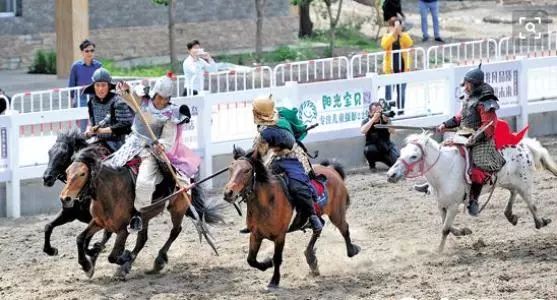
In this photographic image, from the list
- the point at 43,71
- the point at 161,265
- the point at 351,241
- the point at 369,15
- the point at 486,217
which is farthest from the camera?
the point at 369,15

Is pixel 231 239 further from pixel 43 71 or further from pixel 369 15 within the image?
pixel 369 15

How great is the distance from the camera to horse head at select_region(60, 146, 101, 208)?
14.8m

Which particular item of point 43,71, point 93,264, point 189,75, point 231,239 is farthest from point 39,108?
point 43,71

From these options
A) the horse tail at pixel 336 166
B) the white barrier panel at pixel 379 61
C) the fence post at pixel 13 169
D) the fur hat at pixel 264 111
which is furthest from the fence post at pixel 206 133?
the fur hat at pixel 264 111

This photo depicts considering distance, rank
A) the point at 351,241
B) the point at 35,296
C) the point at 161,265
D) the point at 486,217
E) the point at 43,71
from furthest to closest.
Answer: the point at 43,71 → the point at 486,217 → the point at 351,241 → the point at 161,265 → the point at 35,296

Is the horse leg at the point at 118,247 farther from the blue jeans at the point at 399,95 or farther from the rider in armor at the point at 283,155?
the blue jeans at the point at 399,95

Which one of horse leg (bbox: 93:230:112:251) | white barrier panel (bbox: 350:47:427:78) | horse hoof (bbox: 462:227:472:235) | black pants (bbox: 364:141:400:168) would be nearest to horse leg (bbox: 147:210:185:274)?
horse leg (bbox: 93:230:112:251)

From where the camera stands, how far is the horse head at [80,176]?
48.7 feet

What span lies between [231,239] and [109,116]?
2.24 metres

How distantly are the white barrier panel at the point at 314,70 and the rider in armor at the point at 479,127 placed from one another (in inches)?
220

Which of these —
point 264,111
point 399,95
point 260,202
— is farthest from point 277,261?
point 399,95

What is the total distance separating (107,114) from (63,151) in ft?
2.62

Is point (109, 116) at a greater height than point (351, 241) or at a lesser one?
greater

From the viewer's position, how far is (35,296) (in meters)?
15.1
